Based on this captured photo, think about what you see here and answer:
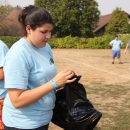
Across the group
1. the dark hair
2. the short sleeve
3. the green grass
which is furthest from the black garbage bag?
the green grass

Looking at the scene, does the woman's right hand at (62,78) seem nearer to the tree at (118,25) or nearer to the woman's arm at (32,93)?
the woman's arm at (32,93)

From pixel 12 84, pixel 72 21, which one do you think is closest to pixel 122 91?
pixel 12 84

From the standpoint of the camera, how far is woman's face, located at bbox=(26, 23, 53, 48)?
184cm

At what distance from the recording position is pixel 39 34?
6.04 ft

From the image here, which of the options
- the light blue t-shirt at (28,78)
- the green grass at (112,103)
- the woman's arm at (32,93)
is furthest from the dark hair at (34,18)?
the green grass at (112,103)

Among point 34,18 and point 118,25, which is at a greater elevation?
point 34,18

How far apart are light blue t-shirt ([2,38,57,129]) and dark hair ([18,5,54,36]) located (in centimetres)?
14

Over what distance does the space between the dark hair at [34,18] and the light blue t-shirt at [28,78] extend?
14 cm

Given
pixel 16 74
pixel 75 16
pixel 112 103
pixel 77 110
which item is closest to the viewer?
pixel 16 74

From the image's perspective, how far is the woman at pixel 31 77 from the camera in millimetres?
1793

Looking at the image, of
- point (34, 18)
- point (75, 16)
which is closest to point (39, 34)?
point (34, 18)

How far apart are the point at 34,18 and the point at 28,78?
41 centimetres

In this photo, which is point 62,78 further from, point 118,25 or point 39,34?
point 118,25

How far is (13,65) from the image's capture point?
1.79 m
